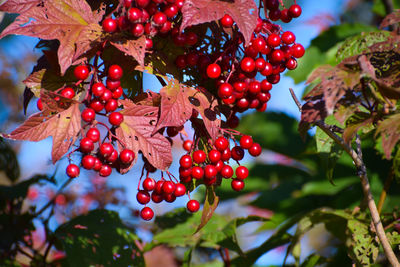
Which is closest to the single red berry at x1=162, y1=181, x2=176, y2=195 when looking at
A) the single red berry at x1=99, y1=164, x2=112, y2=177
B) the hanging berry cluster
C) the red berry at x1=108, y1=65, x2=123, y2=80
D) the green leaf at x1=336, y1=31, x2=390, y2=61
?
the hanging berry cluster

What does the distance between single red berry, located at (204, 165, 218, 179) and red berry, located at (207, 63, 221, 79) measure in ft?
0.55

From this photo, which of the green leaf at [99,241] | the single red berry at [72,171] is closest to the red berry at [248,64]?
the single red berry at [72,171]

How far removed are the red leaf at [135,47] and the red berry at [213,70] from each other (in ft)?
0.43

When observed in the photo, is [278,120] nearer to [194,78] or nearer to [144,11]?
[194,78]

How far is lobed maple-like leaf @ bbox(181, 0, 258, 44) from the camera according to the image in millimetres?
639

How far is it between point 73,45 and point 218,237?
0.72 m

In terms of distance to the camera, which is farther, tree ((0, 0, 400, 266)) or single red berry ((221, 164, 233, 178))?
single red berry ((221, 164, 233, 178))

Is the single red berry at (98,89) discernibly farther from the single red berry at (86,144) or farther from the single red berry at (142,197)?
the single red berry at (142,197)

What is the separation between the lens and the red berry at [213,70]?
0.72m

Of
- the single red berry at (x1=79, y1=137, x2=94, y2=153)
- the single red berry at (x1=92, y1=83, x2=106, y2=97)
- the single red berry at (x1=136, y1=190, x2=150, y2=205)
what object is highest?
the single red berry at (x1=92, y1=83, x2=106, y2=97)

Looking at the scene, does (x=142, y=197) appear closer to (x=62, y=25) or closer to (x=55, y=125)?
(x=55, y=125)

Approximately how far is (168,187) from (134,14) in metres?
0.31

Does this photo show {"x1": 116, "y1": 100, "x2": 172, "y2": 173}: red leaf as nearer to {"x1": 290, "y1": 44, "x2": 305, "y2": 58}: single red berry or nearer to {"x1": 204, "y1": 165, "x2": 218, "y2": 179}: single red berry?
{"x1": 204, "y1": 165, "x2": 218, "y2": 179}: single red berry

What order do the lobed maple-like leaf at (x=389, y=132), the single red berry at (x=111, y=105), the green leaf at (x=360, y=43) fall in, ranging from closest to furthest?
the lobed maple-like leaf at (x=389, y=132), the single red berry at (x=111, y=105), the green leaf at (x=360, y=43)
